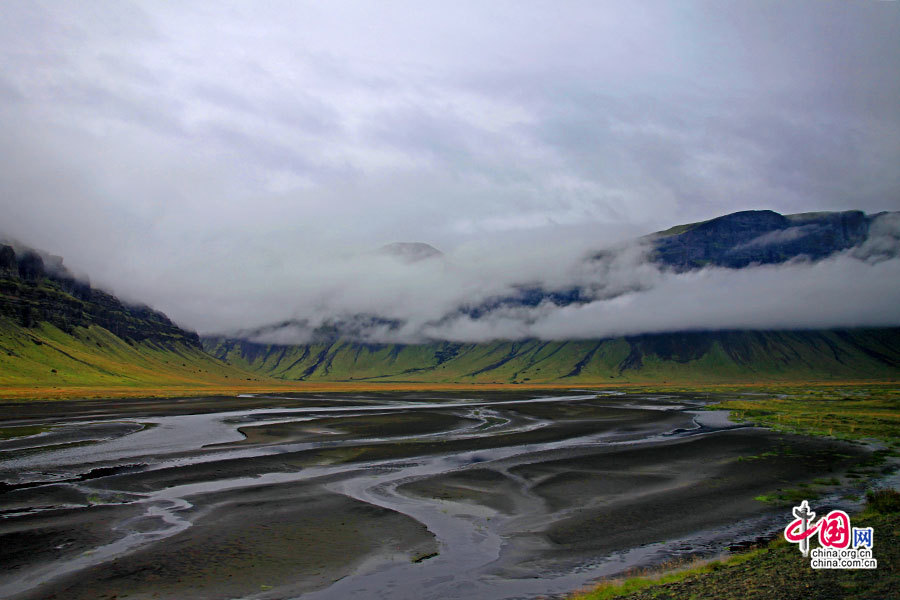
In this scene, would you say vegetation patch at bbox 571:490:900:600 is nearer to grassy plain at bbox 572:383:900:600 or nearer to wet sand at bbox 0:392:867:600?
grassy plain at bbox 572:383:900:600

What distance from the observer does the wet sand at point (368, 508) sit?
2089cm

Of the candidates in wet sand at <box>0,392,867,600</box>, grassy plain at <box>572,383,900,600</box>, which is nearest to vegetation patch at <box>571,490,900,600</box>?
grassy plain at <box>572,383,900,600</box>

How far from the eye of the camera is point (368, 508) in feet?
104

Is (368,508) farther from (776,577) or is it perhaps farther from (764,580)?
(776,577)

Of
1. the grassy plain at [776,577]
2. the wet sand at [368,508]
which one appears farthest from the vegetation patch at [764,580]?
the wet sand at [368,508]

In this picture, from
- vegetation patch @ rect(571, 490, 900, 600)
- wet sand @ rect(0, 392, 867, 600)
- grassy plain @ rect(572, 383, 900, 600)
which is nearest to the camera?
vegetation patch @ rect(571, 490, 900, 600)

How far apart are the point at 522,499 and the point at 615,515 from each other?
6.46 metres

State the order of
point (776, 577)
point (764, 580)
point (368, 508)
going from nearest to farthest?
1. point (764, 580)
2. point (776, 577)
3. point (368, 508)

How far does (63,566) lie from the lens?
21484 millimetres

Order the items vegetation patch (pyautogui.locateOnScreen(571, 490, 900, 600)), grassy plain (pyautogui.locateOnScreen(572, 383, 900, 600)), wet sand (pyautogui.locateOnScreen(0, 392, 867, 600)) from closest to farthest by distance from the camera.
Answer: vegetation patch (pyautogui.locateOnScreen(571, 490, 900, 600)) → grassy plain (pyautogui.locateOnScreen(572, 383, 900, 600)) → wet sand (pyautogui.locateOnScreen(0, 392, 867, 600))

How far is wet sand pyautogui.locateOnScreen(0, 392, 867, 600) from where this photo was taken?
2089cm

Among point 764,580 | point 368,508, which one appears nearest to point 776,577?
point 764,580

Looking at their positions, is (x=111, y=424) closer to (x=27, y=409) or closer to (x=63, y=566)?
(x=27, y=409)

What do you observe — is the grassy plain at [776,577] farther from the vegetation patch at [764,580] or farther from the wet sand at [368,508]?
the wet sand at [368,508]
